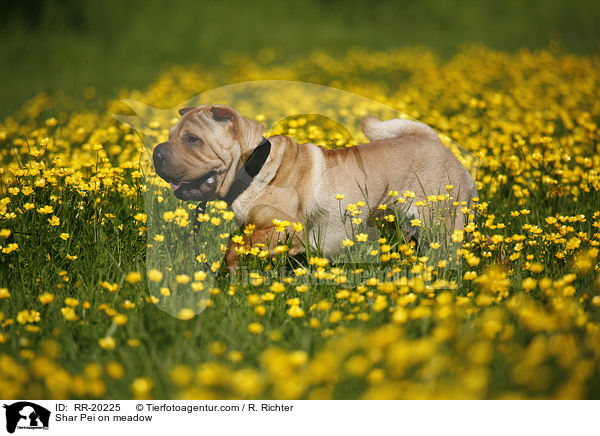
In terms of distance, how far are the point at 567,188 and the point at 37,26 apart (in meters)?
5.59

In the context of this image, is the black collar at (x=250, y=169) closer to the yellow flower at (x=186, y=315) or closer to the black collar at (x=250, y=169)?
the black collar at (x=250, y=169)

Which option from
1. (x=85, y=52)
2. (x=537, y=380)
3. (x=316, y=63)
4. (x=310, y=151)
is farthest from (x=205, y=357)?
(x=85, y=52)

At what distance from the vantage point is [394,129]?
3230mm

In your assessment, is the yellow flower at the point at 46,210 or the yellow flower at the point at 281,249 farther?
the yellow flower at the point at 46,210

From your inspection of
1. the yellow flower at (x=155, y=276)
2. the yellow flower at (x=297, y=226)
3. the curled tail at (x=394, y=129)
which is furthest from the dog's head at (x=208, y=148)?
the curled tail at (x=394, y=129)

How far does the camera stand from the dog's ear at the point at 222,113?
8.91 feet

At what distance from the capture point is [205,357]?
2.00 m

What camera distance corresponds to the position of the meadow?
1712 mm

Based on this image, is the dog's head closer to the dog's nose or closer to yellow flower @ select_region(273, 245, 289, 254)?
the dog's nose

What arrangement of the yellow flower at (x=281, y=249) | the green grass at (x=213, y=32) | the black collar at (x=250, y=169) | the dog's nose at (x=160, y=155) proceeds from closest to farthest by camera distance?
1. the yellow flower at (x=281, y=249)
2. the dog's nose at (x=160, y=155)
3. the black collar at (x=250, y=169)
4. the green grass at (x=213, y=32)

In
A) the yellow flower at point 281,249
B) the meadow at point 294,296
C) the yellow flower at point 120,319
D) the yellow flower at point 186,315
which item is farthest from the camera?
the yellow flower at point 281,249

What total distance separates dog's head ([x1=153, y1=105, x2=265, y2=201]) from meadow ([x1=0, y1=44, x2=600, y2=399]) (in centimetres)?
18
